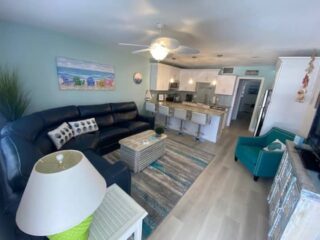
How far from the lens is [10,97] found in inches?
87.4

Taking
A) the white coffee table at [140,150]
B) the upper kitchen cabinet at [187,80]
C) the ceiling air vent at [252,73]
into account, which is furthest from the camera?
the upper kitchen cabinet at [187,80]

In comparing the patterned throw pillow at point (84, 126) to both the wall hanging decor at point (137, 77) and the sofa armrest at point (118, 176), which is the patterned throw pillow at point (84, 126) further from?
the wall hanging decor at point (137, 77)

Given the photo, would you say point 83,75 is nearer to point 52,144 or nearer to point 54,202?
point 52,144

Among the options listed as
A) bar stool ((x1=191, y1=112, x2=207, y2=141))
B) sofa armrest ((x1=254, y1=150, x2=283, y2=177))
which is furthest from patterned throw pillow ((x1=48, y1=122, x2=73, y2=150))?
sofa armrest ((x1=254, y1=150, x2=283, y2=177))

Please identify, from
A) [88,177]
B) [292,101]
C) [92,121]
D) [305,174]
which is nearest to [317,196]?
[305,174]

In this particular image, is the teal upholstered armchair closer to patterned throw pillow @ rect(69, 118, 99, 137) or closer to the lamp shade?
the lamp shade

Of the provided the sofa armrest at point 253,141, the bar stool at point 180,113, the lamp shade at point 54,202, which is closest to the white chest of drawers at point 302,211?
the lamp shade at point 54,202

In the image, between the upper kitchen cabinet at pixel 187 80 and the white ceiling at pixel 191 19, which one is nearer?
the white ceiling at pixel 191 19

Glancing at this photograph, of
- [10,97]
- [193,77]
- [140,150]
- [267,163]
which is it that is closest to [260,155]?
[267,163]

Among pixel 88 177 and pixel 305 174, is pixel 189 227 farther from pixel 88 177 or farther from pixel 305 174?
pixel 88 177

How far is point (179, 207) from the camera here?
191 cm

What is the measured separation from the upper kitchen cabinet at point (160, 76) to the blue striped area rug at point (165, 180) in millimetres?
2605

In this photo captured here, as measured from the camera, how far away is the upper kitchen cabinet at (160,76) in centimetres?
499

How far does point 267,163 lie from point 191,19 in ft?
8.25
